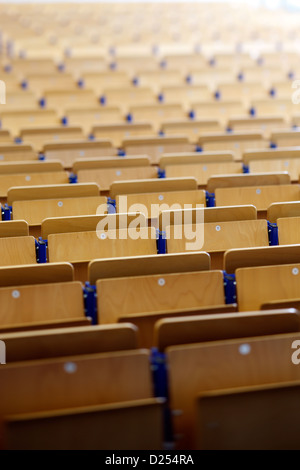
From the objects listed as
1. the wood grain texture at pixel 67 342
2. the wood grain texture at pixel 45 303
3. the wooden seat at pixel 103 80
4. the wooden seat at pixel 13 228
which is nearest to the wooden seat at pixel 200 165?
the wooden seat at pixel 13 228

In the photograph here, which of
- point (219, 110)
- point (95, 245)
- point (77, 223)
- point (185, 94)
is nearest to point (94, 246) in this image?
point (95, 245)

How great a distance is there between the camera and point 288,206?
225 cm

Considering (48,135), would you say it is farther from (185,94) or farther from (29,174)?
(185,94)

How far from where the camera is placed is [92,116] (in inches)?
154

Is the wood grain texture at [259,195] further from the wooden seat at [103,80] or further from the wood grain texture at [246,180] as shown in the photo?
the wooden seat at [103,80]

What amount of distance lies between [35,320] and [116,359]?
458mm

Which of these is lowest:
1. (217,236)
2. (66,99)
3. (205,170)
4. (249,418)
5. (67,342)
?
(249,418)

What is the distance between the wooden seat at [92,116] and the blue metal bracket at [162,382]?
9.05ft


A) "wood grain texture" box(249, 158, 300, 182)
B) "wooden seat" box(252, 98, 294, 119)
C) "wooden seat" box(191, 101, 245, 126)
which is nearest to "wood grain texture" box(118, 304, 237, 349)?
"wood grain texture" box(249, 158, 300, 182)

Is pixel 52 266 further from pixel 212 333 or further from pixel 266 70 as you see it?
pixel 266 70

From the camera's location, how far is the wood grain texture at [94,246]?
198cm

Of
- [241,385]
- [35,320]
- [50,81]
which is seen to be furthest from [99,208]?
[50,81]

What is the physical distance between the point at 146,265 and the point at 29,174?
116 cm

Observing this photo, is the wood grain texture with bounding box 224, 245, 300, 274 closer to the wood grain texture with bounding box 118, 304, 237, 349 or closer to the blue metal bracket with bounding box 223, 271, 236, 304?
the blue metal bracket with bounding box 223, 271, 236, 304
